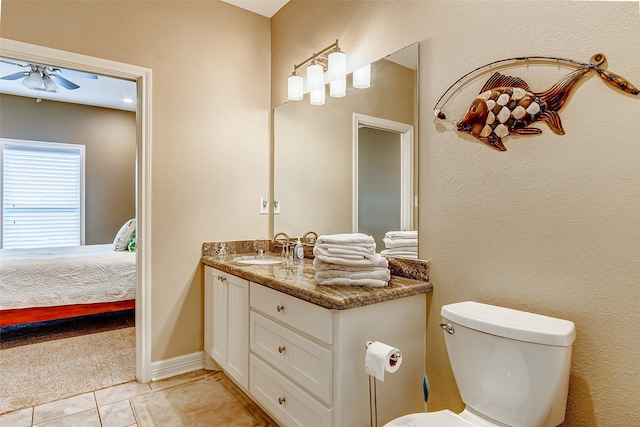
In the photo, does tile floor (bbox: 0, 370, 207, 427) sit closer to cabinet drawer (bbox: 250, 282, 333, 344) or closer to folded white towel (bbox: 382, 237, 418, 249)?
cabinet drawer (bbox: 250, 282, 333, 344)

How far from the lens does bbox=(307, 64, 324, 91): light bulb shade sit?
2262 mm

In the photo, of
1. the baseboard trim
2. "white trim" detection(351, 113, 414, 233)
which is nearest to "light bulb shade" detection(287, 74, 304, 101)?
"white trim" detection(351, 113, 414, 233)

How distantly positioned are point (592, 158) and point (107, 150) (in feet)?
18.9

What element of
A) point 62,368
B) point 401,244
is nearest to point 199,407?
point 62,368

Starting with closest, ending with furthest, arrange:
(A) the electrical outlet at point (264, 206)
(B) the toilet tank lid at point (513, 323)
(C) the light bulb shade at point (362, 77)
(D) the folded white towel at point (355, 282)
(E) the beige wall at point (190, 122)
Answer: (B) the toilet tank lid at point (513, 323) < (D) the folded white towel at point (355, 282) < (C) the light bulb shade at point (362, 77) < (E) the beige wall at point (190, 122) < (A) the electrical outlet at point (264, 206)

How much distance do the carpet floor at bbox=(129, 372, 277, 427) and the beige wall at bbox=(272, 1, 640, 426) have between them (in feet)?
3.32

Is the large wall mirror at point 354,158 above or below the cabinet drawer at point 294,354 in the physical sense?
above

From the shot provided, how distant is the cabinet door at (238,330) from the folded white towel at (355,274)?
1.77 ft

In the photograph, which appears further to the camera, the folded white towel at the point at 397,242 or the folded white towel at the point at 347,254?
the folded white towel at the point at 397,242

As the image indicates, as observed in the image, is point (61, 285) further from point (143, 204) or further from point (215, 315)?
point (215, 315)

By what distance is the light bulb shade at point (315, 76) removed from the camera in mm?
2262

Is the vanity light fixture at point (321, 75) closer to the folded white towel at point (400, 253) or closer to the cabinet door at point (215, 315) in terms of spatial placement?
the folded white towel at point (400, 253)

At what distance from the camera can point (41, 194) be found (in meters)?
5.02

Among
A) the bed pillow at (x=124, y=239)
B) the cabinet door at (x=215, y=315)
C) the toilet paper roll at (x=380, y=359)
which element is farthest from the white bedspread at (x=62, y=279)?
the toilet paper roll at (x=380, y=359)
